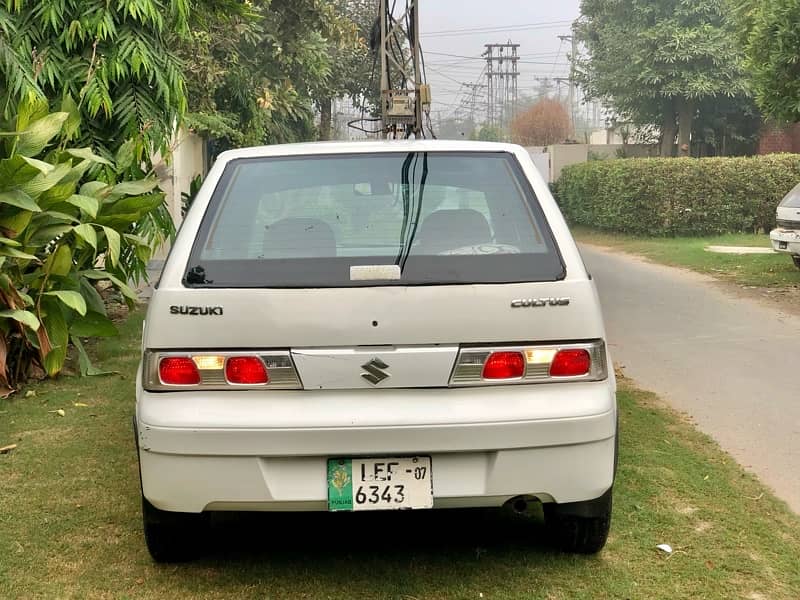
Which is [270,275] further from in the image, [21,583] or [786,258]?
[786,258]

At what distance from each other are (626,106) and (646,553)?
35.6 m

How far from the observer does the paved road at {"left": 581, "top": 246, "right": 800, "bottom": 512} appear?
534 cm

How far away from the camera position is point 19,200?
5.79 m

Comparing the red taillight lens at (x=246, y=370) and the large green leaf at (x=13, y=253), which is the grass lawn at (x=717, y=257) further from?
the red taillight lens at (x=246, y=370)

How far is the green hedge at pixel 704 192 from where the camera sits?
2033 centimetres

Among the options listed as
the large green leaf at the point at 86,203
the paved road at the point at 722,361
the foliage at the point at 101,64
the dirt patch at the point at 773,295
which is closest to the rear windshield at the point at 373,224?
the paved road at the point at 722,361

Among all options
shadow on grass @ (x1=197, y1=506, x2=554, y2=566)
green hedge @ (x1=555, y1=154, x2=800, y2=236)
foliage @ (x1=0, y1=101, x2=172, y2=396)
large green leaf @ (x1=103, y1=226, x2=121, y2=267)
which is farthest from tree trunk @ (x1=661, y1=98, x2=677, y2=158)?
shadow on grass @ (x1=197, y1=506, x2=554, y2=566)

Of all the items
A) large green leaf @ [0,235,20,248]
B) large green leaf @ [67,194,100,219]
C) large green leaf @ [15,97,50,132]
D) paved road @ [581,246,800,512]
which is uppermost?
large green leaf @ [15,97,50,132]

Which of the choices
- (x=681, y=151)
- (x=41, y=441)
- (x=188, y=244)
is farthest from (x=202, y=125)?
(x=681, y=151)

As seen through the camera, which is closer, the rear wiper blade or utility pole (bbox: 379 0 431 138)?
the rear wiper blade

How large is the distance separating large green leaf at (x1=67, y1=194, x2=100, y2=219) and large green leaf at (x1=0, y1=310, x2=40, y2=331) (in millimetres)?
736

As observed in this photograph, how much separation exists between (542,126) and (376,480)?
58.5 meters

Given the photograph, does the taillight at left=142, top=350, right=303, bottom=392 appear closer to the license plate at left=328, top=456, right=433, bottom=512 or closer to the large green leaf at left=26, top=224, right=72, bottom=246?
the license plate at left=328, top=456, right=433, bottom=512

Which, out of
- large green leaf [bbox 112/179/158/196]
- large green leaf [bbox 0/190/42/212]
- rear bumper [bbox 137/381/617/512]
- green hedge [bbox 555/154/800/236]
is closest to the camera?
rear bumper [bbox 137/381/617/512]
